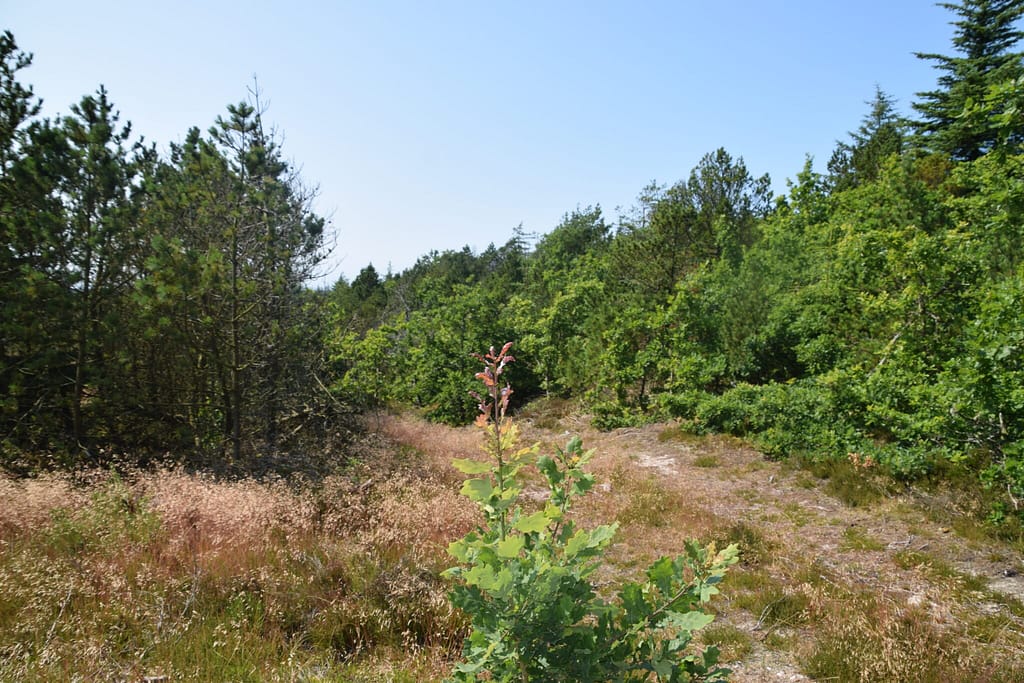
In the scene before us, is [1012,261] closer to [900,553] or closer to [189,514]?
[900,553]

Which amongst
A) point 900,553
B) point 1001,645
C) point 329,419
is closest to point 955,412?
point 900,553

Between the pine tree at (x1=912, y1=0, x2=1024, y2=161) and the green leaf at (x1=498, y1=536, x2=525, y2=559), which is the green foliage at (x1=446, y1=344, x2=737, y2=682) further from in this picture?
the pine tree at (x1=912, y1=0, x2=1024, y2=161)

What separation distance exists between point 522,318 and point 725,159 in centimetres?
1868

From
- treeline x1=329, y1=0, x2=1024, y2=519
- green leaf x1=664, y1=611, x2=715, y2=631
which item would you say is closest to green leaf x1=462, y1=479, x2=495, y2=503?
green leaf x1=664, y1=611, x2=715, y2=631

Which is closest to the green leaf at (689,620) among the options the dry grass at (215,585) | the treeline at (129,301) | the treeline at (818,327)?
the dry grass at (215,585)

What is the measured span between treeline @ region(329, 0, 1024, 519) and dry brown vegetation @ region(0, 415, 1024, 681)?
143 centimetres

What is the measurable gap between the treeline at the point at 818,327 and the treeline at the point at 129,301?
2.35m

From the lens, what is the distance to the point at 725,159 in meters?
28.4

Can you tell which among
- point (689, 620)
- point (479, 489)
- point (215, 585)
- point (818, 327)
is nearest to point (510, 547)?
point (479, 489)

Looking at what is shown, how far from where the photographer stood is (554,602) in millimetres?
1693

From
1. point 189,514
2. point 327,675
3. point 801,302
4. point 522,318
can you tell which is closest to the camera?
point 327,675

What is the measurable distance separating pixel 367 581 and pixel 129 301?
5.77m

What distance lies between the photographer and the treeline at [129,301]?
6270 mm

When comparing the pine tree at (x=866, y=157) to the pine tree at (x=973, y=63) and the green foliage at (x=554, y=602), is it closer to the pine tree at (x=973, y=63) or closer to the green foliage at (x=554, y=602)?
the pine tree at (x=973, y=63)
